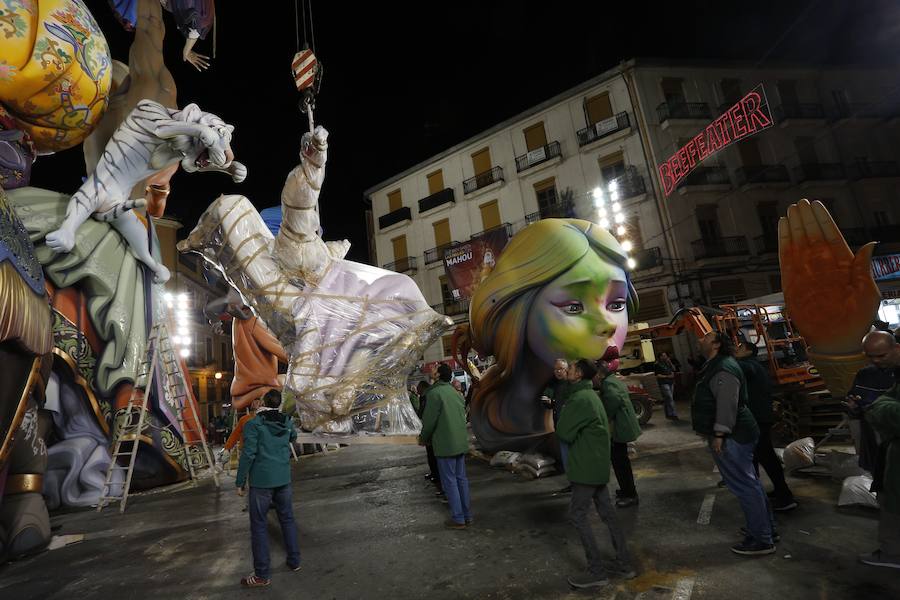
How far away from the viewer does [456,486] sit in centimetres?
401

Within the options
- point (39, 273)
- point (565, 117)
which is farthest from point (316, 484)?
point (565, 117)

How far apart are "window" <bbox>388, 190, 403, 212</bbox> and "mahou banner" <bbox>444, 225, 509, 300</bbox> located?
25.0 feet

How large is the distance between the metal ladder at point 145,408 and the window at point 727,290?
1727cm

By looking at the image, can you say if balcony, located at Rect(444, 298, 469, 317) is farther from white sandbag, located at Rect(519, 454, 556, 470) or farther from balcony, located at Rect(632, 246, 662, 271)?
white sandbag, located at Rect(519, 454, 556, 470)

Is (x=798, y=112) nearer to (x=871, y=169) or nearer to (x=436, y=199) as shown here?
(x=871, y=169)

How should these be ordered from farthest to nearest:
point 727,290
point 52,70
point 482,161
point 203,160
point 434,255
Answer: point 434,255
point 482,161
point 727,290
point 203,160
point 52,70

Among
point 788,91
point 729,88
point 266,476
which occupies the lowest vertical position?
point 266,476

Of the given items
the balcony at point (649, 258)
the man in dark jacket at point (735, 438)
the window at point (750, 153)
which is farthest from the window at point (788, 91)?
the man in dark jacket at point (735, 438)

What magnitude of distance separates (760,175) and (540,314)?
707 inches

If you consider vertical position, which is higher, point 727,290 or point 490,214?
point 490,214

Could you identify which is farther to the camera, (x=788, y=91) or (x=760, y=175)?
(x=788, y=91)

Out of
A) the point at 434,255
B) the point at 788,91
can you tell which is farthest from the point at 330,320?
the point at 788,91

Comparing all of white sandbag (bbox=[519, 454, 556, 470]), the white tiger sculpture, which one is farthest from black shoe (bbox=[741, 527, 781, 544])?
the white tiger sculpture

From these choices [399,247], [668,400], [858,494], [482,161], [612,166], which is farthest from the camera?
[399,247]
